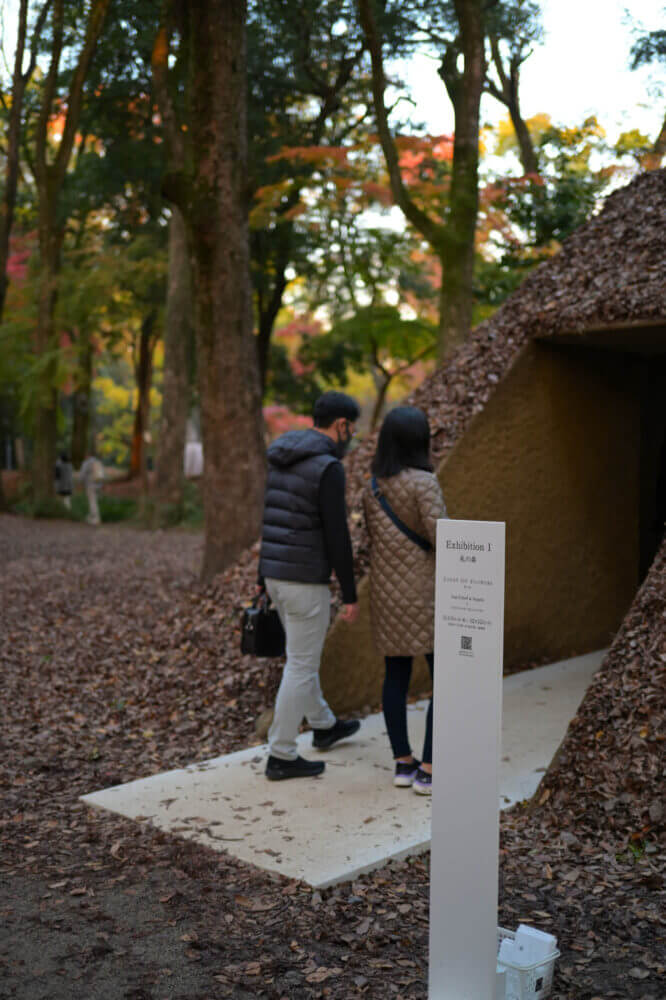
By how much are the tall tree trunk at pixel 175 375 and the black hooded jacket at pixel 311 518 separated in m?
12.6

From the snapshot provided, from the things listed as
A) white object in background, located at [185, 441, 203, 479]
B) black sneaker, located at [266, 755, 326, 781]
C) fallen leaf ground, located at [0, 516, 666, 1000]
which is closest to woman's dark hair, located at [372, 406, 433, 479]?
fallen leaf ground, located at [0, 516, 666, 1000]

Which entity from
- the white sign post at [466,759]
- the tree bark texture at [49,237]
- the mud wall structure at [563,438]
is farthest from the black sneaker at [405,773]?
the tree bark texture at [49,237]

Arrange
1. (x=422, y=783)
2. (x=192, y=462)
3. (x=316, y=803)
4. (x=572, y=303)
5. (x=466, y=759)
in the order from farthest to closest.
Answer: (x=192, y=462), (x=572, y=303), (x=422, y=783), (x=316, y=803), (x=466, y=759)

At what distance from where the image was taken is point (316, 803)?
203 inches

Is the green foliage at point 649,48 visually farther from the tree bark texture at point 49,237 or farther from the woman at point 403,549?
the tree bark texture at point 49,237

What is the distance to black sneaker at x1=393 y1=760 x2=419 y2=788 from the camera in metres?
5.35

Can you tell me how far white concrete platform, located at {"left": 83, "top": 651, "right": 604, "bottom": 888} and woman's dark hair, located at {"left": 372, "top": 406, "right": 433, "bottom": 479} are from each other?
5.75 ft

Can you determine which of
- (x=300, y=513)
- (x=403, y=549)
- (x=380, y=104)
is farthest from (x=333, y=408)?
(x=380, y=104)

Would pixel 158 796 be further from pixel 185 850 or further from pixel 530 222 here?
pixel 530 222

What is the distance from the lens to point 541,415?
7.94m

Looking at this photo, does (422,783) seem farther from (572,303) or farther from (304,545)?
(572,303)

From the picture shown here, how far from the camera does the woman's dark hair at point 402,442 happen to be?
513 centimetres

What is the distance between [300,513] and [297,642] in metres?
0.72

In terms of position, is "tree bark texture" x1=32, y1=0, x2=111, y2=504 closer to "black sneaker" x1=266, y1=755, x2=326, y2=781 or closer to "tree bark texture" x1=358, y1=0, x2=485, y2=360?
"tree bark texture" x1=358, y1=0, x2=485, y2=360
